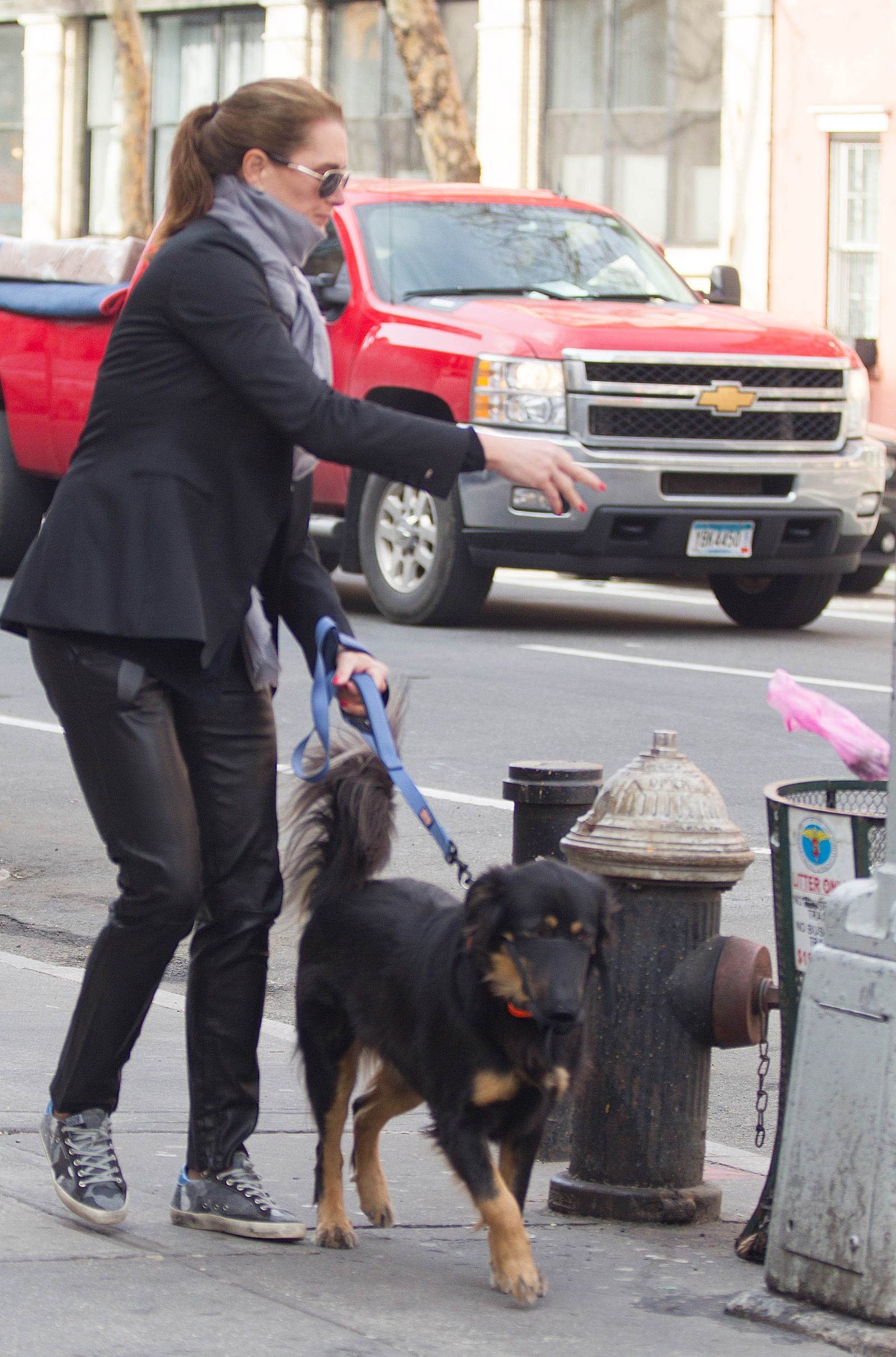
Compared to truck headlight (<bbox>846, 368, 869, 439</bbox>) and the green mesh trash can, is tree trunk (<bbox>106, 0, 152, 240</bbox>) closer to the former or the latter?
truck headlight (<bbox>846, 368, 869, 439</bbox>)

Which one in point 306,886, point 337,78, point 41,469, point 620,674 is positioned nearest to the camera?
point 306,886

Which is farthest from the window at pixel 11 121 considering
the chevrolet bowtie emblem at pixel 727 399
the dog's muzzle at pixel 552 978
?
the dog's muzzle at pixel 552 978

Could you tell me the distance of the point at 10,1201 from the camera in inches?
157

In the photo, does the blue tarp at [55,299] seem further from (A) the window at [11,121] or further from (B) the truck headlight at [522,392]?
(A) the window at [11,121]

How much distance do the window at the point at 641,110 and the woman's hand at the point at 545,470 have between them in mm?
24332

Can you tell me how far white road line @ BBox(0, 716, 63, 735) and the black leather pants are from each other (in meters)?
5.52

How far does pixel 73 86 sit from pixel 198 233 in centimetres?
3315

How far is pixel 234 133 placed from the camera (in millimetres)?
3900

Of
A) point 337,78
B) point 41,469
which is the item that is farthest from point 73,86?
point 41,469

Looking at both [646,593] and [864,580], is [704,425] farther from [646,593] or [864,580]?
[864,580]

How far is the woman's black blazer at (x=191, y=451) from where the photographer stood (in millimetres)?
3758

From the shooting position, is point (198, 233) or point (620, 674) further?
point (620, 674)

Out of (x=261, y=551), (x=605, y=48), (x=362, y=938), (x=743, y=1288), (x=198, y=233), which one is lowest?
(x=743, y=1288)

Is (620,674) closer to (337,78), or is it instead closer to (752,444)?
(752,444)
